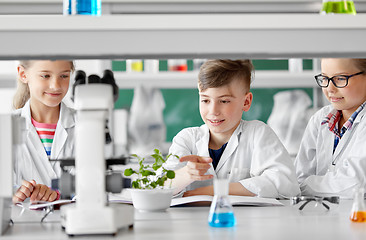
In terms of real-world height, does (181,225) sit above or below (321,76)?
below

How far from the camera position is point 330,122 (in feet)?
7.15

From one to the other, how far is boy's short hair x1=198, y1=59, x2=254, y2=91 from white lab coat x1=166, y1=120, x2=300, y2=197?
0.72ft

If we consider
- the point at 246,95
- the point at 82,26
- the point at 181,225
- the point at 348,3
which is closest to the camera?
the point at 82,26

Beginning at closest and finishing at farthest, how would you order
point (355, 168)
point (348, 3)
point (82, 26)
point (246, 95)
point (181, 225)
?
point (82, 26) → point (181, 225) → point (348, 3) → point (355, 168) → point (246, 95)

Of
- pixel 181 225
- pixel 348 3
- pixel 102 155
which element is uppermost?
pixel 348 3

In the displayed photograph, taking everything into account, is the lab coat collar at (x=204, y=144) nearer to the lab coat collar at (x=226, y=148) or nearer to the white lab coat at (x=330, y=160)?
the lab coat collar at (x=226, y=148)

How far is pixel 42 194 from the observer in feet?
5.14

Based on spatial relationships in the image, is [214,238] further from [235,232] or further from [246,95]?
[246,95]

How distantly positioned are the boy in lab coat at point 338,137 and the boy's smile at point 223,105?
0.38 metres

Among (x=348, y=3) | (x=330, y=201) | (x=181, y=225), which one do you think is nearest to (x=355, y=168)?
(x=330, y=201)

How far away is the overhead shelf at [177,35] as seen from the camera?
0.88 meters

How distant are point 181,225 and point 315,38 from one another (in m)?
0.49

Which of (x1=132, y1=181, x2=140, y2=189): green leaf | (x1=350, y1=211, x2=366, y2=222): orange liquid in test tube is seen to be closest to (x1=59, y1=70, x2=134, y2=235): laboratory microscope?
(x1=132, y1=181, x2=140, y2=189): green leaf

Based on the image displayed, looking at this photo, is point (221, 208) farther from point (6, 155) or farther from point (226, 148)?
point (226, 148)
